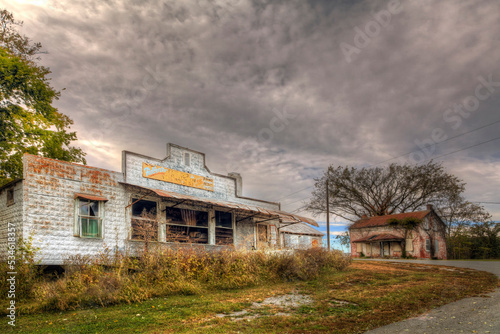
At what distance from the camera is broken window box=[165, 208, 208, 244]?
55.3ft

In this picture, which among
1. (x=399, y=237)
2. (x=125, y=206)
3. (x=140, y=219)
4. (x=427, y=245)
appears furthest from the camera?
(x=427, y=245)

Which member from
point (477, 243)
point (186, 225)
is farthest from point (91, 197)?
point (477, 243)

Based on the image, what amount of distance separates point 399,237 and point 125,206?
29235 millimetres

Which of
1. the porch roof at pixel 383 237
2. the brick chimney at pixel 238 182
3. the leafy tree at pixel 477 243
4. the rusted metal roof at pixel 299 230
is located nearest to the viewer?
the brick chimney at pixel 238 182

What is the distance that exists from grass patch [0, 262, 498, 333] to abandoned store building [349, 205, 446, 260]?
80.8 feet

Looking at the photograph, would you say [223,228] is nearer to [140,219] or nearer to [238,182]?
[238,182]

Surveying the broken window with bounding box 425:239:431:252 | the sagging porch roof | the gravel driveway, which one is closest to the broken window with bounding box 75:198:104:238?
the sagging porch roof

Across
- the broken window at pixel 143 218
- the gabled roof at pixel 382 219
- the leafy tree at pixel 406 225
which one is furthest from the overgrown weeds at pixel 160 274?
the gabled roof at pixel 382 219

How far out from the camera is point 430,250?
36.8 metres

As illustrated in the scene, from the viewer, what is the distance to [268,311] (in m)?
8.57

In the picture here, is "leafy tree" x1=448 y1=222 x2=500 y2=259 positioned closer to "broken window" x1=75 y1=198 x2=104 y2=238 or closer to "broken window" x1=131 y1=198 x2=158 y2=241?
"broken window" x1=131 y1=198 x2=158 y2=241

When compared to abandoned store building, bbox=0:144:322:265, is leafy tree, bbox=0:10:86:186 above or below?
above

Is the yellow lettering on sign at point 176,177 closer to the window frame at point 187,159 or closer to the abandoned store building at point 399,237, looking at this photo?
the window frame at point 187,159

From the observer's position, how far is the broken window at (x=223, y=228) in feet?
62.7
